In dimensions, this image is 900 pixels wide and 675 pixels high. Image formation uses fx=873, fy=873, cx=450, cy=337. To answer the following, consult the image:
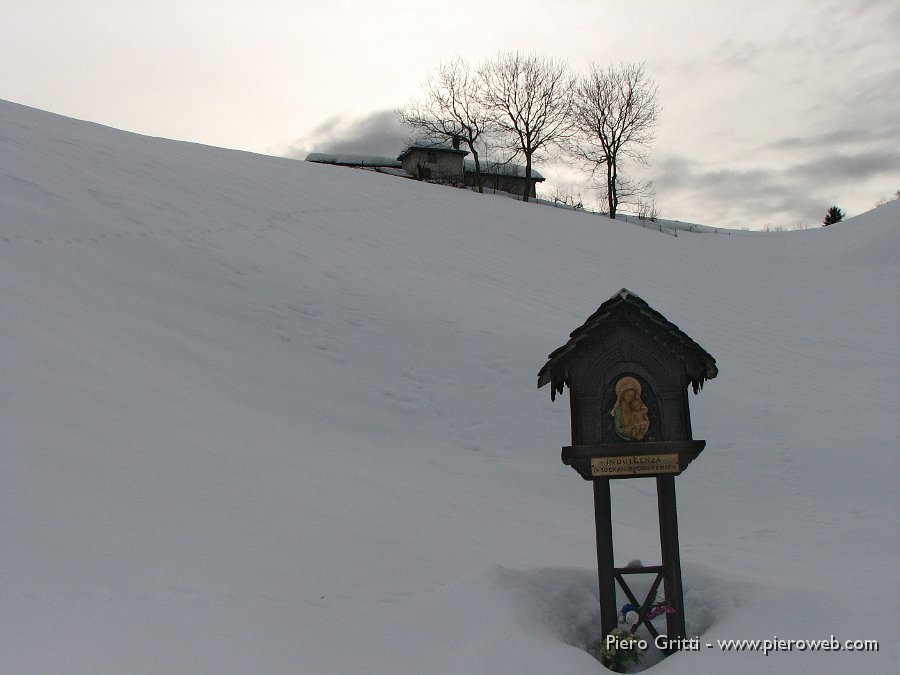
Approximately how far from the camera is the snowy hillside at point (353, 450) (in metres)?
5.42

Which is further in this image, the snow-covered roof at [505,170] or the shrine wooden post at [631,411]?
the snow-covered roof at [505,170]

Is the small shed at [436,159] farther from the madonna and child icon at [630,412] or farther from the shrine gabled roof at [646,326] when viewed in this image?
the madonna and child icon at [630,412]

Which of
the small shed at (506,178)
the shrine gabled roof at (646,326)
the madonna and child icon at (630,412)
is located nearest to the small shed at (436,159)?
the small shed at (506,178)

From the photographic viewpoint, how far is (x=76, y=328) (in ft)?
31.2

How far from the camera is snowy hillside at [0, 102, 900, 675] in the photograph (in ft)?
17.8

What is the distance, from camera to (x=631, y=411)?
582 centimetres

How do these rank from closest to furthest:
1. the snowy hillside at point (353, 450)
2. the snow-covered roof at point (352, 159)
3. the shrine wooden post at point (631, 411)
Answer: the snowy hillside at point (353, 450) → the shrine wooden post at point (631, 411) → the snow-covered roof at point (352, 159)

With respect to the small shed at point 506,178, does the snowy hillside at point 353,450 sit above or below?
below

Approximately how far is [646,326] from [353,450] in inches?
168

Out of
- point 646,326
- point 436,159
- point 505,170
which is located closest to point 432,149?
point 436,159

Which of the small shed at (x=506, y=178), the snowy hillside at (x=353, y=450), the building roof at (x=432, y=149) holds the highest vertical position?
the building roof at (x=432, y=149)

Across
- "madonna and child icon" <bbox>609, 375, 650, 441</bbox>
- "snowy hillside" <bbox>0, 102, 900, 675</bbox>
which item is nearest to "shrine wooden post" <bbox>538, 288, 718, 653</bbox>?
"madonna and child icon" <bbox>609, 375, 650, 441</bbox>

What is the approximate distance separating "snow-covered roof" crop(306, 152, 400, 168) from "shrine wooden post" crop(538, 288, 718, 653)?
55.9 m

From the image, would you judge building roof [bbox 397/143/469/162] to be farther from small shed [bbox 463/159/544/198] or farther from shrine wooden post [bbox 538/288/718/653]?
shrine wooden post [bbox 538/288/718/653]
